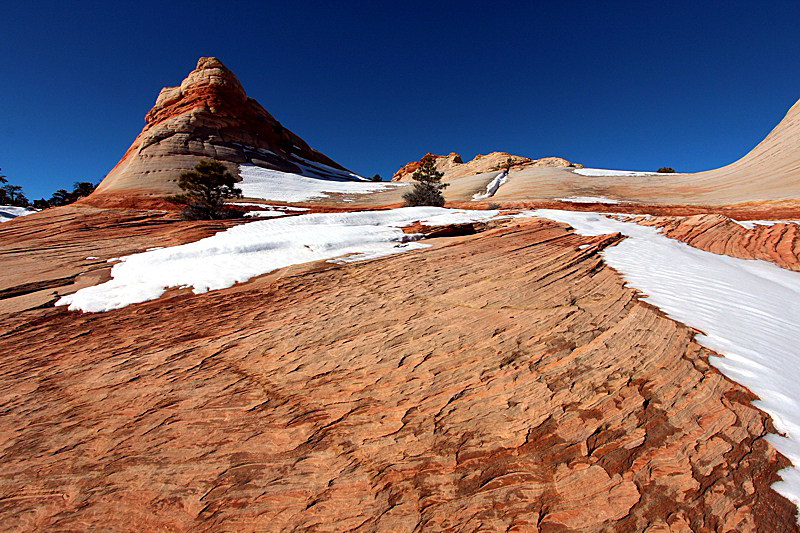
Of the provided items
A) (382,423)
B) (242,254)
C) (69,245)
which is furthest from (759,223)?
(69,245)

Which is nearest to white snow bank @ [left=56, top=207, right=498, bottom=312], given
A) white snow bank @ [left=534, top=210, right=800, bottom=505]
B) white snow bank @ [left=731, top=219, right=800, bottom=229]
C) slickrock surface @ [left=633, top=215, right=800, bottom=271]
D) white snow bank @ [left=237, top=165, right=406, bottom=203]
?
white snow bank @ [left=534, top=210, right=800, bottom=505]

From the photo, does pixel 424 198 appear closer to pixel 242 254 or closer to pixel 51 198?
pixel 242 254

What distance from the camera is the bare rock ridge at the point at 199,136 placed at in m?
30.1

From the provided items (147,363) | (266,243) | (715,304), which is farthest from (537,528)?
(266,243)

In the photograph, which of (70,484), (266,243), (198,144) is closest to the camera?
(70,484)

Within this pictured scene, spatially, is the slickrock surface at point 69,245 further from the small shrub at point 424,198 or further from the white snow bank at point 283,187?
the white snow bank at point 283,187

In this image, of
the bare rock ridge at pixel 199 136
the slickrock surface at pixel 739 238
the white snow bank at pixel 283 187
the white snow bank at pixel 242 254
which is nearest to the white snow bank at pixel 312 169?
the bare rock ridge at pixel 199 136

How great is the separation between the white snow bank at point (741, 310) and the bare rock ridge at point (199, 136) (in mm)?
33275

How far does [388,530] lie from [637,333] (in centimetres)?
333

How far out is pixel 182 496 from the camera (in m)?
2.00

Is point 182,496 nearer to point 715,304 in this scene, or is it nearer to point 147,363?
point 147,363

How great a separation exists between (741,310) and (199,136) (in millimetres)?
48032

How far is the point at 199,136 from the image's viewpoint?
37.3 metres

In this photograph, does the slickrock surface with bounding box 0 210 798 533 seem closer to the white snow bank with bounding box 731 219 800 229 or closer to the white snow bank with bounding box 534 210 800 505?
the white snow bank with bounding box 534 210 800 505
